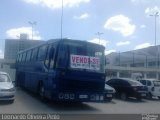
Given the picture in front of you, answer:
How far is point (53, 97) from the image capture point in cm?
1483

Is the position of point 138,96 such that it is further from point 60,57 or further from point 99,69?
point 60,57

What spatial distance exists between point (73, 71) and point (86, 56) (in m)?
1.18

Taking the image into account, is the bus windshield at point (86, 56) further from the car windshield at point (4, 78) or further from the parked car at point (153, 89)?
the parked car at point (153, 89)

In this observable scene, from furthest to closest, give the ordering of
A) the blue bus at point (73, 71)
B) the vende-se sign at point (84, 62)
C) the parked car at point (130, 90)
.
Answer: the parked car at point (130, 90), the vende-se sign at point (84, 62), the blue bus at point (73, 71)

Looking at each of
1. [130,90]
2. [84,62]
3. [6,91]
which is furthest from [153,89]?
[6,91]

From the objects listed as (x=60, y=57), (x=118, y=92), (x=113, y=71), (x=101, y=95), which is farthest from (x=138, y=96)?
(x=113, y=71)

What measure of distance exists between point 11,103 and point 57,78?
3055 mm

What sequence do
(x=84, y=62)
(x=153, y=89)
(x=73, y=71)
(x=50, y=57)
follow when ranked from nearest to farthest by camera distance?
(x=73, y=71) → (x=84, y=62) → (x=50, y=57) → (x=153, y=89)

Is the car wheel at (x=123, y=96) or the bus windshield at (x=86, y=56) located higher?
the bus windshield at (x=86, y=56)

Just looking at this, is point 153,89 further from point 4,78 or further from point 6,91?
point 6,91

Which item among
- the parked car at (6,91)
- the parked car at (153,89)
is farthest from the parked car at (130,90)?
the parked car at (6,91)

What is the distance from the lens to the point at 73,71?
15.0 meters

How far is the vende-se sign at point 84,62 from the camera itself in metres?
15.1

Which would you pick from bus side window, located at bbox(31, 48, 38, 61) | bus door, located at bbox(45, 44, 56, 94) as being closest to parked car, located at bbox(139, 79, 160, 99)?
bus side window, located at bbox(31, 48, 38, 61)
